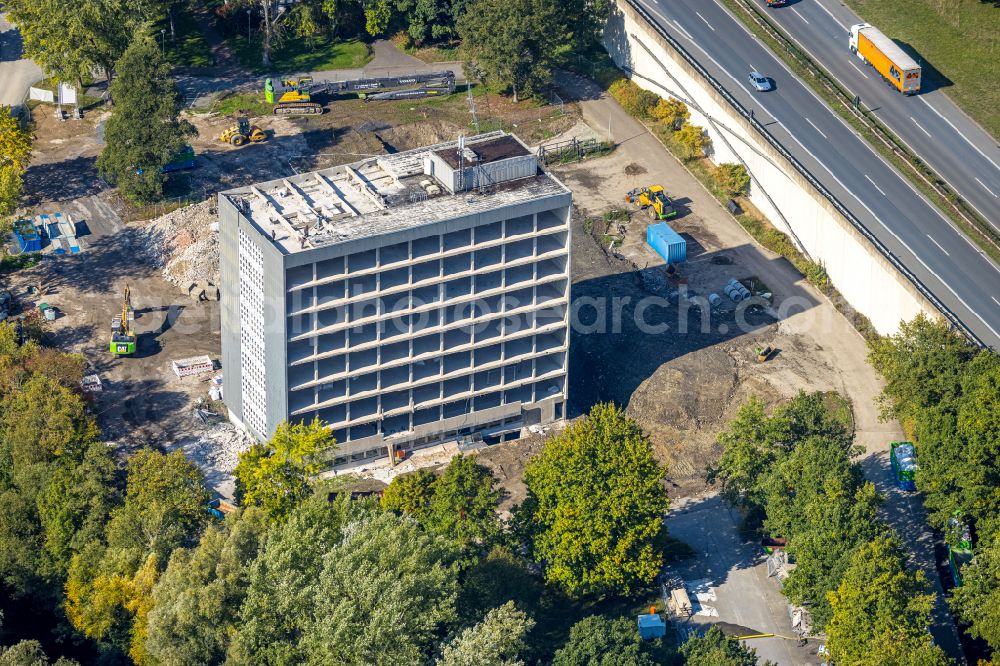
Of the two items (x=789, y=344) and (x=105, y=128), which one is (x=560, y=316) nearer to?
(x=789, y=344)

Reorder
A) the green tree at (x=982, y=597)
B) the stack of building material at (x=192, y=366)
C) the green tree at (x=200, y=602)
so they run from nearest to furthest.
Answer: the green tree at (x=200, y=602)
the green tree at (x=982, y=597)
the stack of building material at (x=192, y=366)

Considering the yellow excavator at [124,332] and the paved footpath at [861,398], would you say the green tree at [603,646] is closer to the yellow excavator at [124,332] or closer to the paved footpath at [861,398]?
the paved footpath at [861,398]

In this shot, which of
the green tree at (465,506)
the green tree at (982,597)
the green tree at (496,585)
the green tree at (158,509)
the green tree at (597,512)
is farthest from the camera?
the green tree at (465,506)

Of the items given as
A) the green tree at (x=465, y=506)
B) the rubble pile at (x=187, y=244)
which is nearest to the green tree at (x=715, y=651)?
the green tree at (x=465, y=506)

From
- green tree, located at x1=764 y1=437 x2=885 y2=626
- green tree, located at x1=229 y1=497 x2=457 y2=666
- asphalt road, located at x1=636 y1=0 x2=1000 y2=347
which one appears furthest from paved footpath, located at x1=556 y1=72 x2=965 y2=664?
green tree, located at x1=229 y1=497 x2=457 y2=666

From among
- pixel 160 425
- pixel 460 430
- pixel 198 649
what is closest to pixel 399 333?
pixel 460 430

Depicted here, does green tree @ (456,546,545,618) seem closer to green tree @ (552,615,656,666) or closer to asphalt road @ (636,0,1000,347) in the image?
green tree @ (552,615,656,666)
